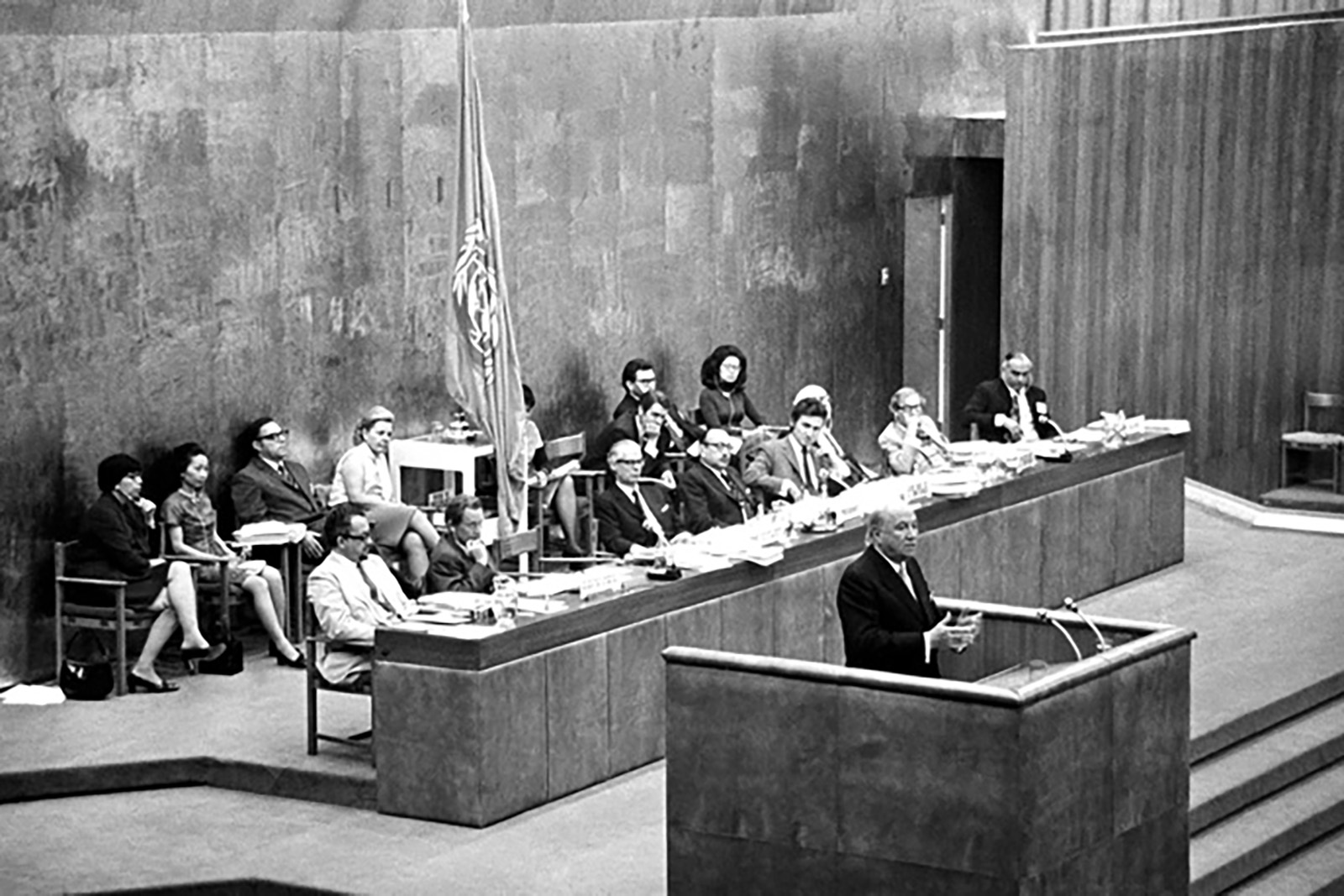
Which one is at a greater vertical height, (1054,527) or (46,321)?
(46,321)

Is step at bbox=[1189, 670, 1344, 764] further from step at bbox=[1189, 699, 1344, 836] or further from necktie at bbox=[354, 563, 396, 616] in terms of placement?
necktie at bbox=[354, 563, 396, 616]

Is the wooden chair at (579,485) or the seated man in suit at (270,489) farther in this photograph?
the wooden chair at (579,485)

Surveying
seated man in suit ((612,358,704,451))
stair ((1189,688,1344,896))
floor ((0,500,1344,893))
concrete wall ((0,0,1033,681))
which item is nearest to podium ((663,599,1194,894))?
floor ((0,500,1344,893))

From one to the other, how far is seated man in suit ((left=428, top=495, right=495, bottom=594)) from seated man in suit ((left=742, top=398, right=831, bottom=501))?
2.25 m

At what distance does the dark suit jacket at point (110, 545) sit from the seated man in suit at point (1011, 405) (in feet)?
16.9

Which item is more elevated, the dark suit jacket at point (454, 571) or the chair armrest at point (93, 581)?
the dark suit jacket at point (454, 571)

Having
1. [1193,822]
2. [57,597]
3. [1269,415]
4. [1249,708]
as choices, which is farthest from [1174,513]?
[57,597]

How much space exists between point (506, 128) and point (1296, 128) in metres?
4.75

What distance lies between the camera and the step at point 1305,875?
9.97 meters

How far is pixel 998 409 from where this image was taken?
14781 millimetres

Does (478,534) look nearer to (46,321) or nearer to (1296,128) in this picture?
(46,321)

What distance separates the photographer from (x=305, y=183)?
1312 cm

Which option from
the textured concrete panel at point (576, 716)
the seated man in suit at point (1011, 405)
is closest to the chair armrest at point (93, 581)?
the textured concrete panel at point (576, 716)

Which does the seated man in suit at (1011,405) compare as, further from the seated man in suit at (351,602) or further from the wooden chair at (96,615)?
the wooden chair at (96,615)
